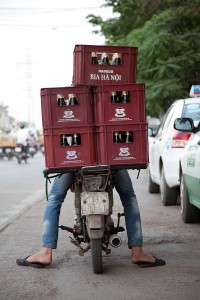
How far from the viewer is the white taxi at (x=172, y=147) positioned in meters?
11.0

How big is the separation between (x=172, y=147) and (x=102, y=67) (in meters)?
4.88

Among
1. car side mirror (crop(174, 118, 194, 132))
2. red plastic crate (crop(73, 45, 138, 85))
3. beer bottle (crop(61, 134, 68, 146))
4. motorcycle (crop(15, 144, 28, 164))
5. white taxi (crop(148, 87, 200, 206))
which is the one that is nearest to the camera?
beer bottle (crop(61, 134, 68, 146))

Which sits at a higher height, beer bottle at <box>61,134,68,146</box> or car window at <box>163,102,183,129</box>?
beer bottle at <box>61,134,68,146</box>

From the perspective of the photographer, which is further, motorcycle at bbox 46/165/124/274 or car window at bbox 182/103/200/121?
car window at bbox 182/103/200/121

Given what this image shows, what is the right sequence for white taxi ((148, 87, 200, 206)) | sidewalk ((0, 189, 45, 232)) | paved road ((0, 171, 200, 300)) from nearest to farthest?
paved road ((0, 171, 200, 300))
sidewalk ((0, 189, 45, 232))
white taxi ((148, 87, 200, 206))

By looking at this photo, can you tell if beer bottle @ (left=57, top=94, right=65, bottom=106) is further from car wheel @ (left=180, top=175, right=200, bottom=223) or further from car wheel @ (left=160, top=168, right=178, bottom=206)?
car wheel @ (left=160, top=168, right=178, bottom=206)

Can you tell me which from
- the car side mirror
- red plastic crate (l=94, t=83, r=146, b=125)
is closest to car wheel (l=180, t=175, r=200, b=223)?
the car side mirror

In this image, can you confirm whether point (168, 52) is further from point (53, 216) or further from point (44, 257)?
point (44, 257)

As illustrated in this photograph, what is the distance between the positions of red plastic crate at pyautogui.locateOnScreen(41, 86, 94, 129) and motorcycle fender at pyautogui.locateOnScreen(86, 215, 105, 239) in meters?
0.79

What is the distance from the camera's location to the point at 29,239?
827 cm

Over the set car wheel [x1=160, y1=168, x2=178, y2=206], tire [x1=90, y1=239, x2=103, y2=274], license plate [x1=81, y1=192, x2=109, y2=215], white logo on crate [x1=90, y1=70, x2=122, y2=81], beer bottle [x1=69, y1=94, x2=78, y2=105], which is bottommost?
car wheel [x1=160, y1=168, x2=178, y2=206]

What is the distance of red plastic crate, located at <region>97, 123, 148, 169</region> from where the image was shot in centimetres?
616

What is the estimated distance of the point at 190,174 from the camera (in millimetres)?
8617

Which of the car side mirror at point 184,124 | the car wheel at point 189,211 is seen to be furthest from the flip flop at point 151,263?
the car wheel at point 189,211
